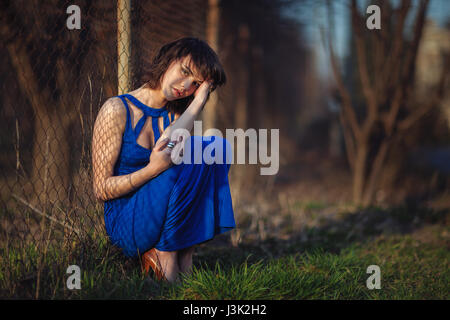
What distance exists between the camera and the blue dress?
6.54 feet

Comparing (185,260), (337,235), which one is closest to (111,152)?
(185,260)

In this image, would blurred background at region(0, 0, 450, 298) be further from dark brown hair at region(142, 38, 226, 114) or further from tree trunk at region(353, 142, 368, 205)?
dark brown hair at region(142, 38, 226, 114)

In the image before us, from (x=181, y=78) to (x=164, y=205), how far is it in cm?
68

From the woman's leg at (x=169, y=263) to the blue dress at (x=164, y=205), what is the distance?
41mm

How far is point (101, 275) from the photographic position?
1.92 m

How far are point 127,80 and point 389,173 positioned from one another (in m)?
4.29

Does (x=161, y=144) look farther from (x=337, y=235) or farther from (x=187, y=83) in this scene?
(x=337, y=235)

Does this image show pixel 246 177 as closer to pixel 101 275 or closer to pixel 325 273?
pixel 325 273

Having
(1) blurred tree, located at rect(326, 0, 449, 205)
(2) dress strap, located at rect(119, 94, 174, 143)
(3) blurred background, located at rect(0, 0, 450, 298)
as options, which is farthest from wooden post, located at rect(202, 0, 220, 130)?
(2) dress strap, located at rect(119, 94, 174, 143)

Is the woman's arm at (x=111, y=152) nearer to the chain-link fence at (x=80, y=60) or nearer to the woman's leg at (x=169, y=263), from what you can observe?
the chain-link fence at (x=80, y=60)

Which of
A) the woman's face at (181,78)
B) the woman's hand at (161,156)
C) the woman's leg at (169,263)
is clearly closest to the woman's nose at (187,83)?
the woman's face at (181,78)

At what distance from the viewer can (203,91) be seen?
6.70ft

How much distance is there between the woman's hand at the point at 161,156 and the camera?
1.89 m
